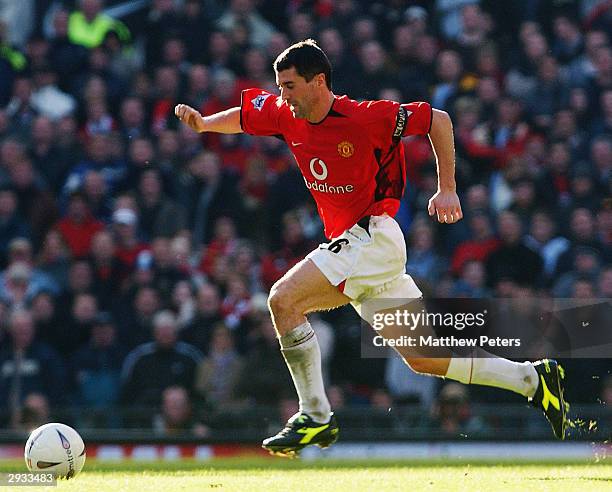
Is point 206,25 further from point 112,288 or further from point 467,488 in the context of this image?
point 467,488

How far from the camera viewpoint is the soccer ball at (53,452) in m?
7.56

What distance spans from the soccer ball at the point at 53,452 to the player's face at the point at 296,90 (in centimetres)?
215

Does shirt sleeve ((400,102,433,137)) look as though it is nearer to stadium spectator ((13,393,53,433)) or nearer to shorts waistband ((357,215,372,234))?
shorts waistband ((357,215,372,234))

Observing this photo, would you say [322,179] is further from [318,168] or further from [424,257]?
[424,257]

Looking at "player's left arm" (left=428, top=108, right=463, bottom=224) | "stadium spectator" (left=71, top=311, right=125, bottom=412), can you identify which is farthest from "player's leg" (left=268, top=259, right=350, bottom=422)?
"stadium spectator" (left=71, top=311, right=125, bottom=412)

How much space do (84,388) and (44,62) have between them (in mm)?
3971

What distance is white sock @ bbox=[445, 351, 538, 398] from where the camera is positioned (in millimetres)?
8023

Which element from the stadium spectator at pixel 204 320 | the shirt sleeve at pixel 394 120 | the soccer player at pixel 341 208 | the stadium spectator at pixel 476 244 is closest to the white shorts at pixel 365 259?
the soccer player at pixel 341 208

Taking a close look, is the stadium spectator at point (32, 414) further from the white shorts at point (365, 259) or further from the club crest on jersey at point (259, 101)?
the white shorts at point (365, 259)

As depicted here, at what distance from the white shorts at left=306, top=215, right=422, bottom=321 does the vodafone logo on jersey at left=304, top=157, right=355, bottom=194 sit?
212 mm

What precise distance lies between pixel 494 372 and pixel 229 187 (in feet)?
17.7

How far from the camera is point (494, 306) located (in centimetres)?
1178

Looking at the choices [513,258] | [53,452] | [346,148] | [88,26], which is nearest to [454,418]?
[513,258]

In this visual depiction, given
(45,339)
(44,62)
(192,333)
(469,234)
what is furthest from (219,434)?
(44,62)
